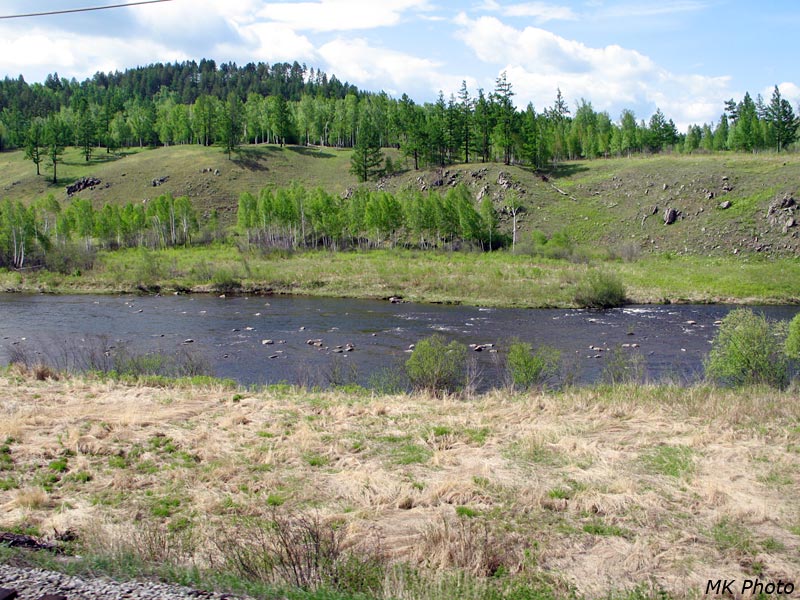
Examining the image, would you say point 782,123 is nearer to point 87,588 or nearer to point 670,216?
point 670,216

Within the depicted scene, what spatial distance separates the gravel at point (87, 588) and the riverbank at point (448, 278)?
42.5 m

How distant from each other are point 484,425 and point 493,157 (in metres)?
100

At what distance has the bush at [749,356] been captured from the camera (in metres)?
21.2

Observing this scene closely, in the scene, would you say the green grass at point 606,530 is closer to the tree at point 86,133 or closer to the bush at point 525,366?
the bush at point 525,366

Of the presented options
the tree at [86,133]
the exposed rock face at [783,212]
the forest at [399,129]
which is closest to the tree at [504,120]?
the forest at [399,129]

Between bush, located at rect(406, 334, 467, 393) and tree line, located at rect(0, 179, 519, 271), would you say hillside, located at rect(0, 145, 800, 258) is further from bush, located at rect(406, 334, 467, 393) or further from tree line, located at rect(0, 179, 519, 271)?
bush, located at rect(406, 334, 467, 393)

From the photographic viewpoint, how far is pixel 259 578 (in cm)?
739

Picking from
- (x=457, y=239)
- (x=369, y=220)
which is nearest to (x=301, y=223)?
(x=369, y=220)

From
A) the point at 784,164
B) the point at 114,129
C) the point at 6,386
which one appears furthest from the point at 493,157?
the point at 6,386

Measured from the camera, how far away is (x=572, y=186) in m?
92.1

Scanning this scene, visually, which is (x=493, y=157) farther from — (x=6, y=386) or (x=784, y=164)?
(x=6, y=386)

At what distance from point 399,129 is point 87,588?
114 metres

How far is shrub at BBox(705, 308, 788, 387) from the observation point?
21.2 m

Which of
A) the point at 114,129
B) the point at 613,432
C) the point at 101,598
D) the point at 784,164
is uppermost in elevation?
the point at 114,129
